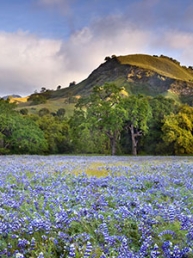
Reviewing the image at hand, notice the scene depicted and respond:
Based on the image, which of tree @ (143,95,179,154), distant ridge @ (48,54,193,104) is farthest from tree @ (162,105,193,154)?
distant ridge @ (48,54,193,104)

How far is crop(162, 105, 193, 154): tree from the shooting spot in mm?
42391

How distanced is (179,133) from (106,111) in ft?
31.5

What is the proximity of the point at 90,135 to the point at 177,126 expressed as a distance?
445 inches

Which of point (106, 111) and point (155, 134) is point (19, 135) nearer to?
point (106, 111)

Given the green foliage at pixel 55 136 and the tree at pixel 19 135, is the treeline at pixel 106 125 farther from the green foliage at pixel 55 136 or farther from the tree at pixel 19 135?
the green foliage at pixel 55 136

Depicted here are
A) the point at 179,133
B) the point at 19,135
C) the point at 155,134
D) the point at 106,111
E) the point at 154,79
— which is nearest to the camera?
the point at 19,135

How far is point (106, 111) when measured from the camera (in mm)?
42562

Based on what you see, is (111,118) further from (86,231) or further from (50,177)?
(86,231)

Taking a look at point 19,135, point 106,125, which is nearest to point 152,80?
point 106,125

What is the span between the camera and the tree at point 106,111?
4069 centimetres

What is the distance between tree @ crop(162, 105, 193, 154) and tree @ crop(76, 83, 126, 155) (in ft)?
19.3

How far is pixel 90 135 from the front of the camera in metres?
41.4

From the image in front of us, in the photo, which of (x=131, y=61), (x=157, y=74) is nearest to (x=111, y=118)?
(x=157, y=74)

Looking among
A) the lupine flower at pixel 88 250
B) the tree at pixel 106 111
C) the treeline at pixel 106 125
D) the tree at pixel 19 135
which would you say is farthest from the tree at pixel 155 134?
the lupine flower at pixel 88 250
